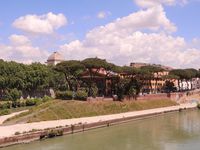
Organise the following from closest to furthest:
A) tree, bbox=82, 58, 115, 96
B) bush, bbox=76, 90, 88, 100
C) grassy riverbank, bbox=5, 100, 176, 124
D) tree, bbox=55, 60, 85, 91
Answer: grassy riverbank, bbox=5, 100, 176, 124 → bush, bbox=76, 90, 88, 100 → tree, bbox=55, 60, 85, 91 → tree, bbox=82, 58, 115, 96

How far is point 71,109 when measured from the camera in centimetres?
5162

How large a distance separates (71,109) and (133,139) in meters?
15.3

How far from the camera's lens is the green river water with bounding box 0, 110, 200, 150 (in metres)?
33.5

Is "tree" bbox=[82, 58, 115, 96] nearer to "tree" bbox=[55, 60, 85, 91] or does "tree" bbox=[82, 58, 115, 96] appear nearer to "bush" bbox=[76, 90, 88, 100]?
"tree" bbox=[55, 60, 85, 91]

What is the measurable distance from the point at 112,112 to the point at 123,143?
68.9ft

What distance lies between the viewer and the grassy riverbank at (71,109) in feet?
149

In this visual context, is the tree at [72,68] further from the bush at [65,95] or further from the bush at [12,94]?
the bush at [12,94]

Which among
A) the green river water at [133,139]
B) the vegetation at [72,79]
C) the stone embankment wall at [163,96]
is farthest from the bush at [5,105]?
the stone embankment wall at [163,96]

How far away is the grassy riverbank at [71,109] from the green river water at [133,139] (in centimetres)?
644


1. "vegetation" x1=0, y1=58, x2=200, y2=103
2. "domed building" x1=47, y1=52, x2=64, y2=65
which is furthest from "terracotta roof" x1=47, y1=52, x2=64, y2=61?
"vegetation" x1=0, y1=58, x2=200, y2=103

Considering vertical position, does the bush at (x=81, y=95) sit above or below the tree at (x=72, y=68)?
below

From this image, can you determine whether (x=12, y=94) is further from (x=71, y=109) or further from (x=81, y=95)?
(x=71, y=109)

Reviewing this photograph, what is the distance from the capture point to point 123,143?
117 ft

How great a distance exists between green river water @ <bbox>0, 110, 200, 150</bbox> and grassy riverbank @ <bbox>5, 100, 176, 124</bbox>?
6.44 meters
